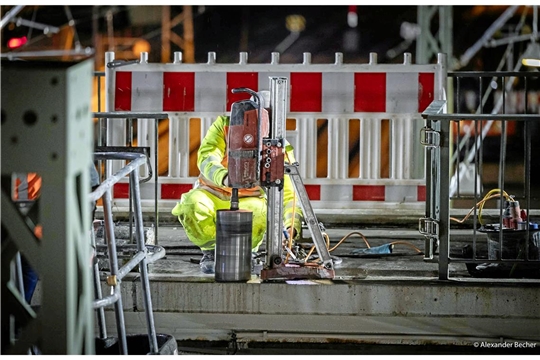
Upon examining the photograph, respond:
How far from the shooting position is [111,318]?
5848mm

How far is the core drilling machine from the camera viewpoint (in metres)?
5.68

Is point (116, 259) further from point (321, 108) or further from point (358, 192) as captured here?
point (358, 192)

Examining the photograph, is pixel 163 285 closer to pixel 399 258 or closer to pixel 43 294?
pixel 399 258

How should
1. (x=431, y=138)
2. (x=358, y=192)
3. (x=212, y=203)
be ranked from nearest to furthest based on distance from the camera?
(x=431, y=138) → (x=212, y=203) → (x=358, y=192)

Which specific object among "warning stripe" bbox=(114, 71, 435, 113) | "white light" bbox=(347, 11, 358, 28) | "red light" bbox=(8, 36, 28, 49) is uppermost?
"white light" bbox=(347, 11, 358, 28)

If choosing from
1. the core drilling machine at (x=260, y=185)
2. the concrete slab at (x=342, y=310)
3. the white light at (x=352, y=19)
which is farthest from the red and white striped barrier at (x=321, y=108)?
the white light at (x=352, y=19)

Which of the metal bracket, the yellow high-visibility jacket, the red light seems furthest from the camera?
the red light

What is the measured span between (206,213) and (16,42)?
58.2ft

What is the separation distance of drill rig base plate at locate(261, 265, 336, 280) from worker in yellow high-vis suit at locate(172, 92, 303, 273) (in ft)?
1.82

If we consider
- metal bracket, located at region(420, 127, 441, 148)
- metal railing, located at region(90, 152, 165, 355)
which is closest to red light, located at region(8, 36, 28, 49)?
metal bracket, located at region(420, 127, 441, 148)

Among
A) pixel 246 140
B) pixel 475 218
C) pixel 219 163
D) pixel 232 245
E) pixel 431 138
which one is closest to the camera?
pixel 246 140

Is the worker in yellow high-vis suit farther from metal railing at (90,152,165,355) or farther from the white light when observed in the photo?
the white light

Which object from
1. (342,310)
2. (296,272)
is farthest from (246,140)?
(342,310)

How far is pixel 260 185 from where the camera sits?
5.73 metres
